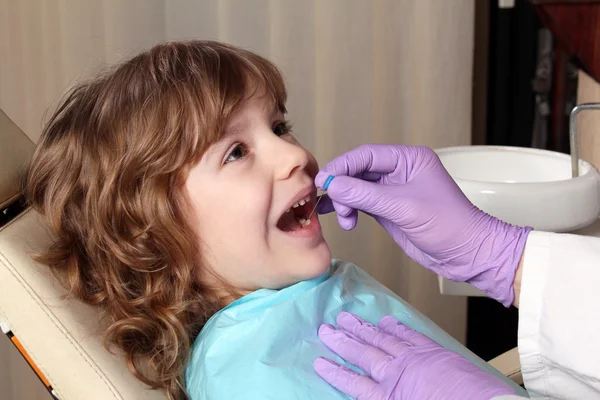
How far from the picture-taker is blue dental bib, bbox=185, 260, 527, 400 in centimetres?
96

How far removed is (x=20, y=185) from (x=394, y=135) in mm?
1226

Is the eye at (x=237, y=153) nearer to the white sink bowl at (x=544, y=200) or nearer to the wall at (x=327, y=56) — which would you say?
the white sink bowl at (x=544, y=200)

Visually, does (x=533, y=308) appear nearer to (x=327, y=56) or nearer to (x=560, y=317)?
(x=560, y=317)

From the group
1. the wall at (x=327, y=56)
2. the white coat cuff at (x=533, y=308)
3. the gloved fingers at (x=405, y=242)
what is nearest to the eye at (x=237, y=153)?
the gloved fingers at (x=405, y=242)

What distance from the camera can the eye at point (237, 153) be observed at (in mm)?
1064

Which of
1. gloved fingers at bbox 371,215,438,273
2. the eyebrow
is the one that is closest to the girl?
the eyebrow

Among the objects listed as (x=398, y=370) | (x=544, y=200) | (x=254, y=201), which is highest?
(x=254, y=201)

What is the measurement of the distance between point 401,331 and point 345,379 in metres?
0.15

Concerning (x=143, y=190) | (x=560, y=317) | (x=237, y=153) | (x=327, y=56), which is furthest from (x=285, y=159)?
(x=327, y=56)

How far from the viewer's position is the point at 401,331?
1.08m

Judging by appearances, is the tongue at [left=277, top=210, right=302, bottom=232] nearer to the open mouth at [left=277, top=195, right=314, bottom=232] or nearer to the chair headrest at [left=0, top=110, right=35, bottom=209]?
the open mouth at [left=277, top=195, right=314, bottom=232]

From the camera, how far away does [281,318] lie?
3.34 feet

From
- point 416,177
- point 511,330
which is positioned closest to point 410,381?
point 416,177

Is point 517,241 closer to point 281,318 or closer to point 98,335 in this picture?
point 281,318
